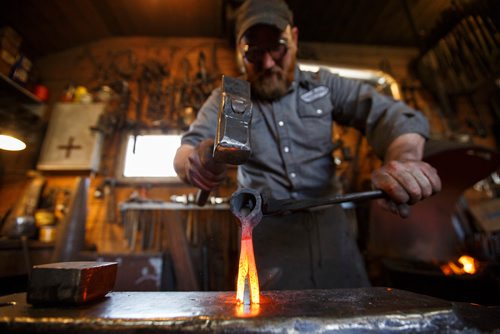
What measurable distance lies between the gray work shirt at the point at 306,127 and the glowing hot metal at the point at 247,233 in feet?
1.84

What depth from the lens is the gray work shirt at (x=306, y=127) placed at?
1291 mm

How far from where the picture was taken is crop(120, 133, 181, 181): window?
309cm

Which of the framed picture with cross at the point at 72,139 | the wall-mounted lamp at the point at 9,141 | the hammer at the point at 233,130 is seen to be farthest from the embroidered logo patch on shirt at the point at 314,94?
the framed picture with cross at the point at 72,139

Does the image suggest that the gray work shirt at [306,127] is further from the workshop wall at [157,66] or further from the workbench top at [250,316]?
the workshop wall at [157,66]

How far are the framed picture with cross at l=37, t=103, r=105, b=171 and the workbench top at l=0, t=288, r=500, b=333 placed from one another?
2.85 m

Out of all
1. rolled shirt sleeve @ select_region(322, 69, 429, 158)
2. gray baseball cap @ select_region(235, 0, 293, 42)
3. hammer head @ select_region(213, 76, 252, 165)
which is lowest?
hammer head @ select_region(213, 76, 252, 165)

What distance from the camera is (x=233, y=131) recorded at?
677 millimetres

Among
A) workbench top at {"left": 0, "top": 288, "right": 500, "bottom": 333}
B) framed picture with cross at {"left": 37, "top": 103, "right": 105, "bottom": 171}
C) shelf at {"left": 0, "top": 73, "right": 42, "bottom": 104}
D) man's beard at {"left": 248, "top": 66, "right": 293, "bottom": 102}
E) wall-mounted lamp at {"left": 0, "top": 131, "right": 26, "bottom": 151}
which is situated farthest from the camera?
framed picture with cross at {"left": 37, "top": 103, "right": 105, "bottom": 171}

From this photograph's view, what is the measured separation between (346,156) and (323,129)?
6.54 ft

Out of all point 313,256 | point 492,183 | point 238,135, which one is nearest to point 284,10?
point 238,135

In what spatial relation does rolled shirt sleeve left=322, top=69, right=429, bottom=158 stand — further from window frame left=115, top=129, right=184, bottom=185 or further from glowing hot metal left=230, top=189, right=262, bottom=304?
window frame left=115, top=129, right=184, bottom=185

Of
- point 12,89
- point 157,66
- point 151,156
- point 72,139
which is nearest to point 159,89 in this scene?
point 157,66

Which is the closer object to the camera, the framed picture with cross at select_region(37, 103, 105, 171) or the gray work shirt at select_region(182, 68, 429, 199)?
the gray work shirt at select_region(182, 68, 429, 199)

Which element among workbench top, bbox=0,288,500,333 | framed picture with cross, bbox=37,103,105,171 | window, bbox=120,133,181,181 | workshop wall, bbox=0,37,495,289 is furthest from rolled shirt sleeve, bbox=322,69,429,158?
framed picture with cross, bbox=37,103,105,171
